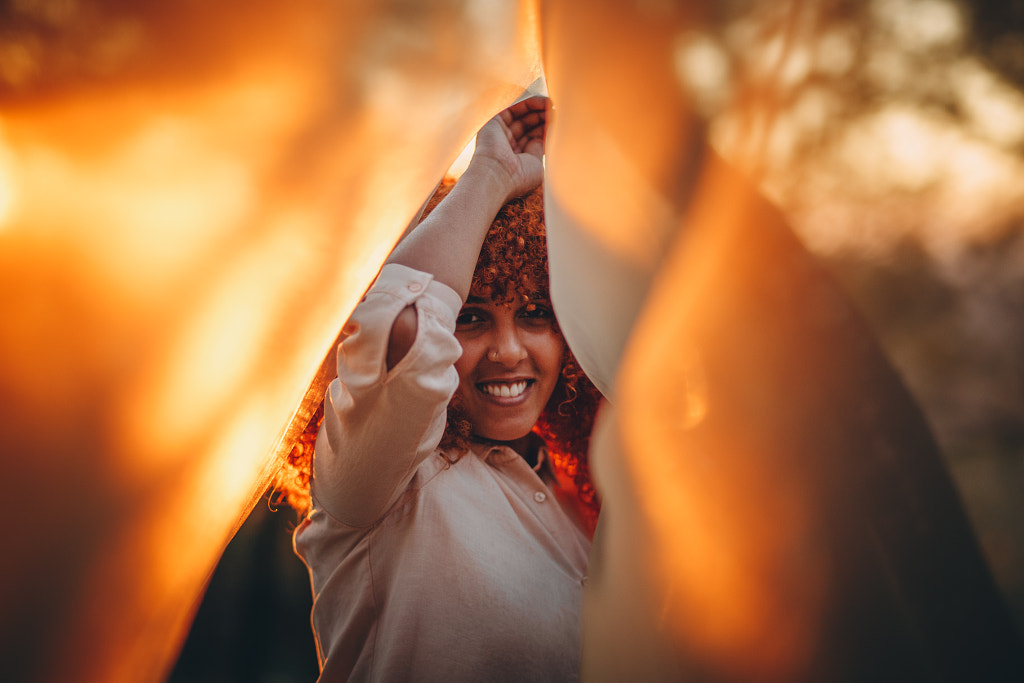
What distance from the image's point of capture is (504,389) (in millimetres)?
1131

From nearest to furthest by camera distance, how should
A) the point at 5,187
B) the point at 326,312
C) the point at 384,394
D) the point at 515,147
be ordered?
the point at 5,187
the point at 326,312
the point at 384,394
the point at 515,147

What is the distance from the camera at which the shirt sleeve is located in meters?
0.73

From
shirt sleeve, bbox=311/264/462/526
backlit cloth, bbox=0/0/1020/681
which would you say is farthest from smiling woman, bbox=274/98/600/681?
backlit cloth, bbox=0/0/1020/681

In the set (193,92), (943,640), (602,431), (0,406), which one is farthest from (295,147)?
(943,640)

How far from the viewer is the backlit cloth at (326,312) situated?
11.5 inches

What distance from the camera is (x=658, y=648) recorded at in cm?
37

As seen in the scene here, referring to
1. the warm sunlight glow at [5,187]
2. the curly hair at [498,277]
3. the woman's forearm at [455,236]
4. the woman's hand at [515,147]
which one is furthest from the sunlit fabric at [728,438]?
the curly hair at [498,277]

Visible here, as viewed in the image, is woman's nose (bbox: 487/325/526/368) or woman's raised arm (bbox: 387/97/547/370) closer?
woman's raised arm (bbox: 387/97/547/370)

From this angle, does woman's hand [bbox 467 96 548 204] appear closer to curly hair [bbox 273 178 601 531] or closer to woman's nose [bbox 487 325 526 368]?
curly hair [bbox 273 178 601 531]

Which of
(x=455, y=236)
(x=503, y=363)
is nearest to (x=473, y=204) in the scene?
(x=455, y=236)

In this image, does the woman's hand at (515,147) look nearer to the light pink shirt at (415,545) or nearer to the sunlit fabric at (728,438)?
the light pink shirt at (415,545)

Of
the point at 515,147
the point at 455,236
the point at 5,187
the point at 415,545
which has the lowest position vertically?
the point at 415,545

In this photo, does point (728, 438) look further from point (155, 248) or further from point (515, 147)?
point (515, 147)

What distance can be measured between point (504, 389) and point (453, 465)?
0.58 feet
